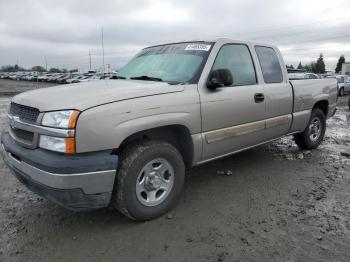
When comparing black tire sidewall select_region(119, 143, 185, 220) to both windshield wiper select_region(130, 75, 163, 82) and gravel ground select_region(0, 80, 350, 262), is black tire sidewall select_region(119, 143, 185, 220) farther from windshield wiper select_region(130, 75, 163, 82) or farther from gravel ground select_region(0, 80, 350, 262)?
windshield wiper select_region(130, 75, 163, 82)

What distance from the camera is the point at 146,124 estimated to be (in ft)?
11.2

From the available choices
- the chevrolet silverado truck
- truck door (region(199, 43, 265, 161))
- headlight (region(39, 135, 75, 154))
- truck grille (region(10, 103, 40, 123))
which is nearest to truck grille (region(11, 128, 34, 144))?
the chevrolet silverado truck

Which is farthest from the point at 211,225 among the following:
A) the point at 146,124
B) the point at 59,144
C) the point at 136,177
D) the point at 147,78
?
the point at 147,78

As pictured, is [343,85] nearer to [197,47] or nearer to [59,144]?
[197,47]

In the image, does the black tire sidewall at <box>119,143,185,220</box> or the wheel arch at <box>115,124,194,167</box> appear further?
the wheel arch at <box>115,124,194,167</box>

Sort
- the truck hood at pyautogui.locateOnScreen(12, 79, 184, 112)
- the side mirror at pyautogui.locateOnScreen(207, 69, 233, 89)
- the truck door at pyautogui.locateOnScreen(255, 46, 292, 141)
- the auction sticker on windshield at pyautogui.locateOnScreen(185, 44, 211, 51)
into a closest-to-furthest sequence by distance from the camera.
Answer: the truck hood at pyautogui.locateOnScreen(12, 79, 184, 112) < the side mirror at pyautogui.locateOnScreen(207, 69, 233, 89) < the auction sticker on windshield at pyautogui.locateOnScreen(185, 44, 211, 51) < the truck door at pyautogui.locateOnScreen(255, 46, 292, 141)

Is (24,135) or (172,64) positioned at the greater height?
(172,64)

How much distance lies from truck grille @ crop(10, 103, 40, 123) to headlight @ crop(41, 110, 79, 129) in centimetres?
19

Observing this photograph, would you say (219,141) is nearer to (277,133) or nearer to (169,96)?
(169,96)

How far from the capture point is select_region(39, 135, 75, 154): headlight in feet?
9.84

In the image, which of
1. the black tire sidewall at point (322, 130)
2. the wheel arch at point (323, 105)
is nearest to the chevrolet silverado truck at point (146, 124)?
the black tire sidewall at point (322, 130)

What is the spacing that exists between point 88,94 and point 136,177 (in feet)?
3.01

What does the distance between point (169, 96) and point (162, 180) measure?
899 millimetres

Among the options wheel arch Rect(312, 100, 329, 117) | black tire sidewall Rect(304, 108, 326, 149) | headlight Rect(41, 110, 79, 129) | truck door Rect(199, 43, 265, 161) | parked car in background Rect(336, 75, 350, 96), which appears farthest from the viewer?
parked car in background Rect(336, 75, 350, 96)
